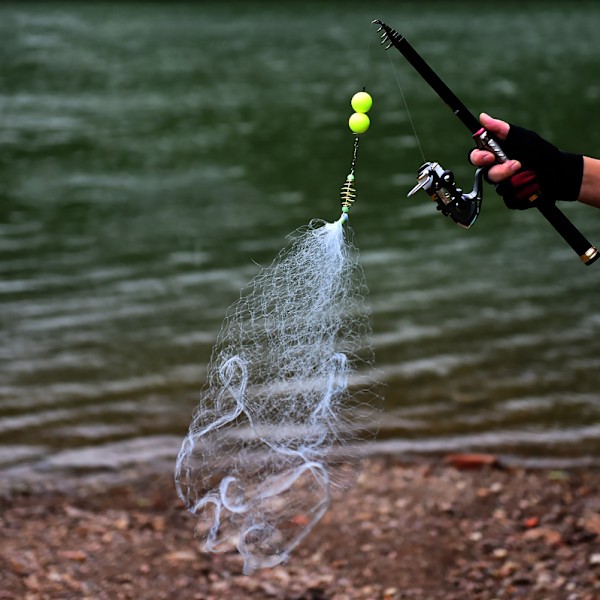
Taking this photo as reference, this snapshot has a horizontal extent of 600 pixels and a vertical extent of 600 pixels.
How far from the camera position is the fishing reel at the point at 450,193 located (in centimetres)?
338

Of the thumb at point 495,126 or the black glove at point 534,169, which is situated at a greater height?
the thumb at point 495,126

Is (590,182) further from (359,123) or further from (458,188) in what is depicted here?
(359,123)

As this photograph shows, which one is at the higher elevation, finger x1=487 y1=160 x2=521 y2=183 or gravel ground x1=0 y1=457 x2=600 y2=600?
finger x1=487 y1=160 x2=521 y2=183

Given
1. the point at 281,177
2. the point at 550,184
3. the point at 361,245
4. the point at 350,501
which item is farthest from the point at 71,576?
the point at 281,177

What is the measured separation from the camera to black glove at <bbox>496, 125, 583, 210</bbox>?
3.41 meters

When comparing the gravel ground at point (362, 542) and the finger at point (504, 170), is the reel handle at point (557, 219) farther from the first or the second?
the gravel ground at point (362, 542)

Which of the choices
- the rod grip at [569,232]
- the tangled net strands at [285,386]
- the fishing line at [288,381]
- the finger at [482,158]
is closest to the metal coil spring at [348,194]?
the fishing line at [288,381]

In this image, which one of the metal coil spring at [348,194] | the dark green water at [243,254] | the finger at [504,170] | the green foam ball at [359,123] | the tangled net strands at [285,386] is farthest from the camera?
the dark green water at [243,254]

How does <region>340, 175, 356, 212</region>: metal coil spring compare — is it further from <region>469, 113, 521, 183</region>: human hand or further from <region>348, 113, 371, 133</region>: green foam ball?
<region>469, 113, 521, 183</region>: human hand

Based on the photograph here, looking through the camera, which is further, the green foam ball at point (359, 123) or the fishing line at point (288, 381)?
the fishing line at point (288, 381)

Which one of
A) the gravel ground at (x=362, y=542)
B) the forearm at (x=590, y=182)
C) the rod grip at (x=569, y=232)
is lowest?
the gravel ground at (x=362, y=542)

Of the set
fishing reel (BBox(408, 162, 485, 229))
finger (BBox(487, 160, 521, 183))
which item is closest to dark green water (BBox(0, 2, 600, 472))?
fishing reel (BBox(408, 162, 485, 229))

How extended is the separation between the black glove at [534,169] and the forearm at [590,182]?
2 cm

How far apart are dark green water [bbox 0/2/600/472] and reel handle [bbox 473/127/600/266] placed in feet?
9.88
